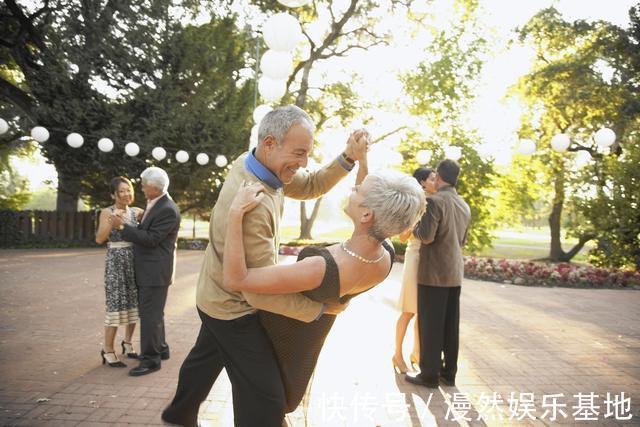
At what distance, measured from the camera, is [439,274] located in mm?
3961

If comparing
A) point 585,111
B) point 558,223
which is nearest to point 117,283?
point 585,111

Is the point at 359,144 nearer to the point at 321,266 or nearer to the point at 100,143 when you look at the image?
the point at 321,266

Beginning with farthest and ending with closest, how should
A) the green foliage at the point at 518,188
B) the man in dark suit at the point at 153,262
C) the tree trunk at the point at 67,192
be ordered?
the green foliage at the point at 518,188 < the tree trunk at the point at 67,192 < the man in dark suit at the point at 153,262

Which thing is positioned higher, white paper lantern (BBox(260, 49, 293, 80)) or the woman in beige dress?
white paper lantern (BBox(260, 49, 293, 80))

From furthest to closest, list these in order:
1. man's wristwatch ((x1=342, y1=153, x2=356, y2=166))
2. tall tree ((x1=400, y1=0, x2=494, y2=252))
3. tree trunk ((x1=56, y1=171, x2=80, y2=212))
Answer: tree trunk ((x1=56, y1=171, x2=80, y2=212)) → tall tree ((x1=400, y1=0, x2=494, y2=252)) → man's wristwatch ((x1=342, y1=153, x2=356, y2=166))

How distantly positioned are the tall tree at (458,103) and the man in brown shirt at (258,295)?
484 inches

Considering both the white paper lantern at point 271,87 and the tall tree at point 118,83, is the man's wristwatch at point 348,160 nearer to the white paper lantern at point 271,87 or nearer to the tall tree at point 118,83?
the white paper lantern at point 271,87

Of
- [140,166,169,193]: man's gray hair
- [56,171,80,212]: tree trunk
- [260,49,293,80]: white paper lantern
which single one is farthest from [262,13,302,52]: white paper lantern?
[56,171,80,212]: tree trunk

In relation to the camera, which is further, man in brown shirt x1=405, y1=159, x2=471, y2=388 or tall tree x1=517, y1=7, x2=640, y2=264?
tall tree x1=517, y1=7, x2=640, y2=264

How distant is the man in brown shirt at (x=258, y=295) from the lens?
1827 millimetres

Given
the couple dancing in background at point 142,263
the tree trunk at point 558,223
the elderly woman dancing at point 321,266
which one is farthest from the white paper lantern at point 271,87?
the tree trunk at point 558,223

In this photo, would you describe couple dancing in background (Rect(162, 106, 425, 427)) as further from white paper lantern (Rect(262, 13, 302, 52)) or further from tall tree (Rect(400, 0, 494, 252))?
tall tree (Rect(400, 0, 494, 252))

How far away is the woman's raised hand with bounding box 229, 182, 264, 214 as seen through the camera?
5.65 feet

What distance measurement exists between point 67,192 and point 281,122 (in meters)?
17.9
